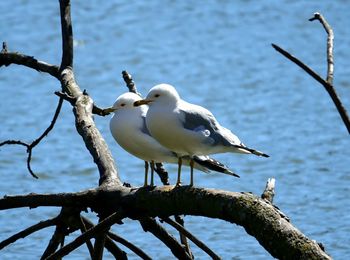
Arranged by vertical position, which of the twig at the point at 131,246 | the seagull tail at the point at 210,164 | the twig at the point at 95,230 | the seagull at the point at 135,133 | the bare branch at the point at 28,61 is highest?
the bare branch at the point at 28,61

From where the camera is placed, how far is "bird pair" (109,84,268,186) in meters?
5.41

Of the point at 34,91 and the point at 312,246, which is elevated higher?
the point at 34,91

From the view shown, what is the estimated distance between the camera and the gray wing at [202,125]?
5.46 meters

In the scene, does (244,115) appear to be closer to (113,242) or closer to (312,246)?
(113,242)

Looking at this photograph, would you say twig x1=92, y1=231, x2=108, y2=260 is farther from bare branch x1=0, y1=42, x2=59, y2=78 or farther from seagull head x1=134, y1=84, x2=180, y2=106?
bare branch x1=0, y1=42, x2=59, y2=78

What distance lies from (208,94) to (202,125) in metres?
8.70

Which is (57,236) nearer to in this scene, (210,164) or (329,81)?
(210,164)

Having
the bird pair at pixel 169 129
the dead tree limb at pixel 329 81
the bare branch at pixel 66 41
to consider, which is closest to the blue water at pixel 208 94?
the bare branch at pixel 66 41

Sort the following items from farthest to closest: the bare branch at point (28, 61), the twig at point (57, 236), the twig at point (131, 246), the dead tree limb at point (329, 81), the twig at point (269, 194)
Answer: the bare branch at point (28, 61) → the twig at point (131, 246) → the twig at point (57, 236) → the twig at point (269, 194) → the dead tree limb at point (329, 81)

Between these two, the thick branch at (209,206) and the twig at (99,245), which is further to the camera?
the twig at (99,245)

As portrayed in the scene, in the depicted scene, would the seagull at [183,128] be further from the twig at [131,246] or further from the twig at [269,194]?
the twig at [131,246]

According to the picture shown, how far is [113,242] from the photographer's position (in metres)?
6.40

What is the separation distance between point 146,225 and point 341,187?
4.86 metres

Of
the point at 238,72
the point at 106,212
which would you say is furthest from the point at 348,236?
the point at 238,72
